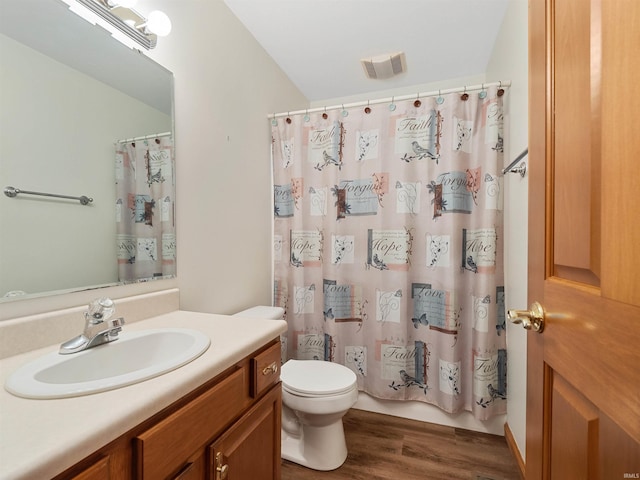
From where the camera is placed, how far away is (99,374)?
0.81 metres

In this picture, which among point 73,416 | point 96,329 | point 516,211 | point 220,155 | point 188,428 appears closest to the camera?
point 73,416

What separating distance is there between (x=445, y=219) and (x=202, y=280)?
4.72 ft

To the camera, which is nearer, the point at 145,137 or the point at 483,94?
the point at 145,137

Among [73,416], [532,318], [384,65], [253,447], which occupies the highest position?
[384,65]

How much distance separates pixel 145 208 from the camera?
117 centimetres

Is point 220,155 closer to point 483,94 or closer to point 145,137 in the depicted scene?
point 145,137

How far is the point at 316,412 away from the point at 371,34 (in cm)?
223

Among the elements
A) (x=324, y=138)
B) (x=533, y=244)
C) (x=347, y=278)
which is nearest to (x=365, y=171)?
(x=324, y=138)

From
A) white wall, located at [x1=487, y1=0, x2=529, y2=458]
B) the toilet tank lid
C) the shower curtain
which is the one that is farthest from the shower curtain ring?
the toilet tank lid

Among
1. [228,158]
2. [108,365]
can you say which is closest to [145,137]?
[228,158]

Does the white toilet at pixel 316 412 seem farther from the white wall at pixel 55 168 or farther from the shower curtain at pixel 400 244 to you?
the white wall at pixel 55 168

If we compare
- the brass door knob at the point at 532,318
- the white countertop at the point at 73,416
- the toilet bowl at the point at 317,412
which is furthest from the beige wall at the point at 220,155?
the brass door knob at the point at 532,318

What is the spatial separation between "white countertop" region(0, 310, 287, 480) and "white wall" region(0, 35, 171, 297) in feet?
0.86

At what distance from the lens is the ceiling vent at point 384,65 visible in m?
2.04
